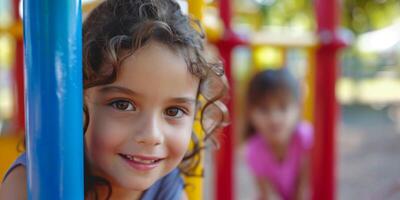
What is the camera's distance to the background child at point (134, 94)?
0.65m

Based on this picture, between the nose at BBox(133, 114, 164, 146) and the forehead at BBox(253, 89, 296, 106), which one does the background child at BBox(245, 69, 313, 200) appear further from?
the nose at BBox(133, 114, 164, 146)

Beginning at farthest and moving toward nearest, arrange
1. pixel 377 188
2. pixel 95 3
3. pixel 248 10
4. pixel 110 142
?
pixel 248 10
pixel 377 188
pixel 95 3
pixel 110 142

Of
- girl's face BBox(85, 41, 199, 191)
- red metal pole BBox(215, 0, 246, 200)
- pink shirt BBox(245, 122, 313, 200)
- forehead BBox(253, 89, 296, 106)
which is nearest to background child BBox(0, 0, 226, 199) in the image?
girl's face BBox(85, 41, 199, 191)

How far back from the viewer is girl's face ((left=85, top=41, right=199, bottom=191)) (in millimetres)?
653

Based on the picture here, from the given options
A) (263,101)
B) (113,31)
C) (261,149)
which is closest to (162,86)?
(113,31)

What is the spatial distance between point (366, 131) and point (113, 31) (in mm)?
4007

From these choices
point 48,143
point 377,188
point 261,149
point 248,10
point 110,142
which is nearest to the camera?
point 48,143

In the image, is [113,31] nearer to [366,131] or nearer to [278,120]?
[278,120]

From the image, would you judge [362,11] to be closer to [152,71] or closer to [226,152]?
[226,152]

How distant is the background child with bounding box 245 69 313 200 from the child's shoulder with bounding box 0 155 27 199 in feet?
4.32

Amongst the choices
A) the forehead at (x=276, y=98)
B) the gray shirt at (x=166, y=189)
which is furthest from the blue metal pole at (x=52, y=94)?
the forehead at (x=276, y=98)

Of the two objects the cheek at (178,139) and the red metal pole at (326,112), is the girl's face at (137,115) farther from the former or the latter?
the red metal pole at (326,112)

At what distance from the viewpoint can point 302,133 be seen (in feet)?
6.46

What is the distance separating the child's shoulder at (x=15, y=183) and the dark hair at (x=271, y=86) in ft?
4.32
